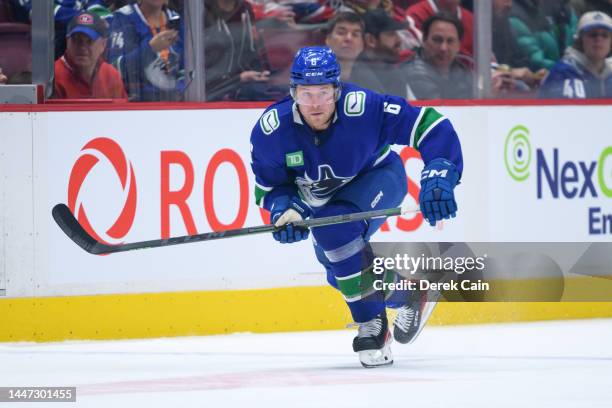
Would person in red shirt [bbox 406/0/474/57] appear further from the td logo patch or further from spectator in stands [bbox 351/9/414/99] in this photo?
the td logo patch

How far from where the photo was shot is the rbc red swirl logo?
594 cm

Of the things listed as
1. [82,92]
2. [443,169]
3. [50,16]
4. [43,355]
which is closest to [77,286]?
[43,355]

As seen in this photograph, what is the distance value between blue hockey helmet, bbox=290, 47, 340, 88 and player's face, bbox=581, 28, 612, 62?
2.64 m

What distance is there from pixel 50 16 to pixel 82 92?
0.40 m

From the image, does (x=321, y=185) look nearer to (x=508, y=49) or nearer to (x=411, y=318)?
(x=411, y=318)

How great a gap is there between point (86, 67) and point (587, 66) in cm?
270

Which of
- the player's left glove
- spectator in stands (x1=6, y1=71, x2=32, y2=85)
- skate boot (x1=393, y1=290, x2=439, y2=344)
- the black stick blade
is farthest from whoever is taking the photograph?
spectator in stands (x1=6, y1=71, x2=32, y2=85)

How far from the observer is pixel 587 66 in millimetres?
6680

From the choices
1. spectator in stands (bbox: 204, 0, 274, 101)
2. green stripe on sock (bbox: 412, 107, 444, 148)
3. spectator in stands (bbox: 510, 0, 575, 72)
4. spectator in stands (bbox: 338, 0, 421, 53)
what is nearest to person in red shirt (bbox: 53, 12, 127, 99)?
spectator in stands (bbox: 204, 0, 274, 101)

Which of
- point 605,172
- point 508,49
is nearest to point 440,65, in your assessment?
point 508,49

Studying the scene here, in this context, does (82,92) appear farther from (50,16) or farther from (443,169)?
(443,169)

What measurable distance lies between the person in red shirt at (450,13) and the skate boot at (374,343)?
2.25 m

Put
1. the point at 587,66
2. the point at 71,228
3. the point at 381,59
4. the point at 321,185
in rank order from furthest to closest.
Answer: the point at 587,66 → the point at 381,59 → the point at 71,228 → the point at 321,185

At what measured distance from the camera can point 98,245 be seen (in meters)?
5.25
